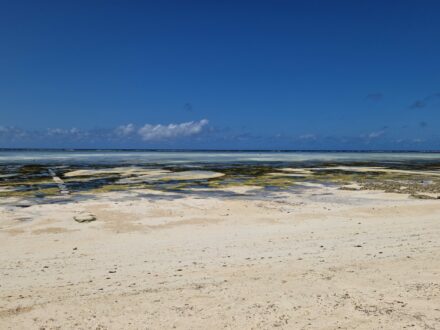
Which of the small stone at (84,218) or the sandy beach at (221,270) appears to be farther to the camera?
→ the small stone at (84,218)

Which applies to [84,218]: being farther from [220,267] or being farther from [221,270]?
[221,270]

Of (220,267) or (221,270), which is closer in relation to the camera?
(221,270)

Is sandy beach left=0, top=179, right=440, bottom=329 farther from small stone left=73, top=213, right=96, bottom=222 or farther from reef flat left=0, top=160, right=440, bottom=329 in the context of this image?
small stone left=73, top=213, right=96, bottom=222

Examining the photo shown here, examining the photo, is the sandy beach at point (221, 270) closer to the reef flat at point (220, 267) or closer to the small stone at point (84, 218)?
the reef flat at point (220, 267)

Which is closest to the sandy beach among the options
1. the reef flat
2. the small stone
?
the reef flat

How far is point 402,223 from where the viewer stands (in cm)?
1447

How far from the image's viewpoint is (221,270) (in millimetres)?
9047

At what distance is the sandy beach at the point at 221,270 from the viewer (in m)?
6.59

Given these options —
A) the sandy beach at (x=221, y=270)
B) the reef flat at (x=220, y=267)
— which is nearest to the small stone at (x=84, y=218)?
the reef flat at (x=220, y=267)

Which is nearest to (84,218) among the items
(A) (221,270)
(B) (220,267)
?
Result: (B) (220,267)

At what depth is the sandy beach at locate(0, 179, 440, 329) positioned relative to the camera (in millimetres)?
6594

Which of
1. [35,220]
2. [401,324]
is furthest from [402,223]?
[35,220]

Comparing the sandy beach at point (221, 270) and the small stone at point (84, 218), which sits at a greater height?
the small stone at point (84, 218)

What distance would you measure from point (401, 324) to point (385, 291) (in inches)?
57.1
